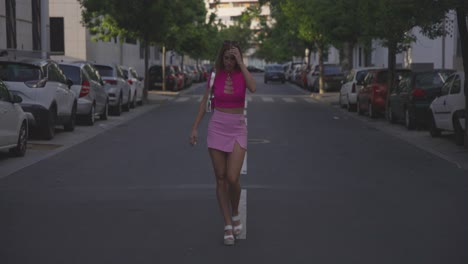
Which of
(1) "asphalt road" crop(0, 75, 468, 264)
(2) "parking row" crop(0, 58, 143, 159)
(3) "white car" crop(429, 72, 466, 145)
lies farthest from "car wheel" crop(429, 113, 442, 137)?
(2) "parking row" crop(0, 58, 143, 159)

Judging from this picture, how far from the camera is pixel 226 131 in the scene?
7777 millimetres

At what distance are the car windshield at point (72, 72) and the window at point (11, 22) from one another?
32.2ft

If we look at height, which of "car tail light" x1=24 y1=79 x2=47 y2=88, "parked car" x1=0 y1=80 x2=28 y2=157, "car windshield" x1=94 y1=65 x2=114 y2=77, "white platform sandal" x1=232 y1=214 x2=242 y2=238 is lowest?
"white platform sandal" x1=232 y1=214 x2=242 y2=238

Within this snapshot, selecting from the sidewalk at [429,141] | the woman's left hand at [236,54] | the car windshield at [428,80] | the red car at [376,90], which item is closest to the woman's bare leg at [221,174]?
the woman's left hand at [236,54]

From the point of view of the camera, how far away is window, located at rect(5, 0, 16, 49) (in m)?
31.4

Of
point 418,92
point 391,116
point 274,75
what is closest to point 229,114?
point 418,92

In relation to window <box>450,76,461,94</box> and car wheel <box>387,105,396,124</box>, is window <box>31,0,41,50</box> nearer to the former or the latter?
car wheel <box>387,105,396,124</box>

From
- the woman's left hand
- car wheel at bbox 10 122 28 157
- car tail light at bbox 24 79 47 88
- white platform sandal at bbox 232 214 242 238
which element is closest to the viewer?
the woman's left hand

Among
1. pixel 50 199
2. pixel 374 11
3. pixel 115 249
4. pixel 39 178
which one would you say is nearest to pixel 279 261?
pixel 115 249

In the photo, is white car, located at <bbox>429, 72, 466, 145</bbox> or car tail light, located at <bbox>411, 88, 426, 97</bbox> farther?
car tail light, located at <bbox>411, 88, 426, 97</bbox>

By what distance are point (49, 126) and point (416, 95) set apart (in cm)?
833

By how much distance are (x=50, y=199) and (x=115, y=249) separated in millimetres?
3045

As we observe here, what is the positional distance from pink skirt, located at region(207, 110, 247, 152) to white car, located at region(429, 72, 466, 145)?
1000 centimetres

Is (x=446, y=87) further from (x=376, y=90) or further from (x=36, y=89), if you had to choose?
(x=36, y=89)
